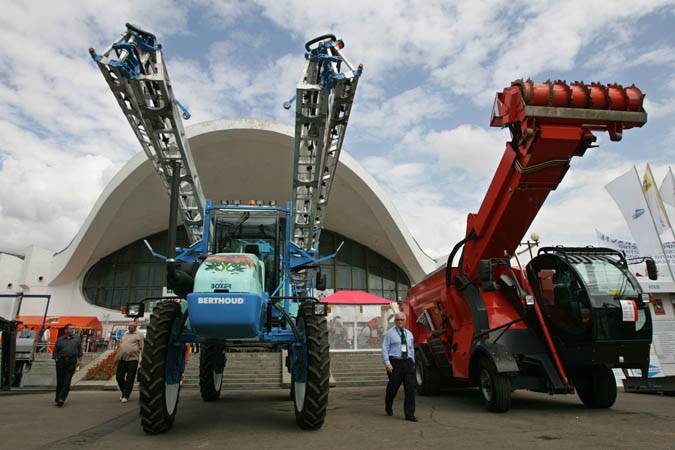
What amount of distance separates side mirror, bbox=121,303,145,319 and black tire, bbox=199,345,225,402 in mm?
2179

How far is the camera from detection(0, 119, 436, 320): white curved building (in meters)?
24.5

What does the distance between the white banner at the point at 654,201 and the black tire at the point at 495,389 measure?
10945 millimetres

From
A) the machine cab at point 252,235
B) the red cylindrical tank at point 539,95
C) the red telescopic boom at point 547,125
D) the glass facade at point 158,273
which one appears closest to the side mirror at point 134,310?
the machine cab at point 252,235

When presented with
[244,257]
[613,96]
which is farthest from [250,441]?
[613,96]

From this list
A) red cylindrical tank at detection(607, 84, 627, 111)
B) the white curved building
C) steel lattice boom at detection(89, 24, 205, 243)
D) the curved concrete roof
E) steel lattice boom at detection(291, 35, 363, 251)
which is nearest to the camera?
red cylindrical tank at detection(607, 84, 627, 111)

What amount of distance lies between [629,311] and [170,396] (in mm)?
5875

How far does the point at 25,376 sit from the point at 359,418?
33.2 ft

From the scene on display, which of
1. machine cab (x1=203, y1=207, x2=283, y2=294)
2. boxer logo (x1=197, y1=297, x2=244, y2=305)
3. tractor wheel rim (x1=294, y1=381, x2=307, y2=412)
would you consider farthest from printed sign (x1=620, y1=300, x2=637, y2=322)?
boxer logo (x1=197, y1=297, x2=244, y2=305)

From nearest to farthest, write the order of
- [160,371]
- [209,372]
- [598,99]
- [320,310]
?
[160,371], [598,99], [320,310], [209,372]

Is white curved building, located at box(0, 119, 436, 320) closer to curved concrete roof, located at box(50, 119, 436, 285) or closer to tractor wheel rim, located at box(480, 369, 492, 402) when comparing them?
curved concrete roof, located at box(50, 119, 436, 285)

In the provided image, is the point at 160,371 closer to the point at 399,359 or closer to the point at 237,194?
the point at 399,359

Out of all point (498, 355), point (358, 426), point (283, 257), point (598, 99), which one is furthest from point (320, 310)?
point (598, 99)

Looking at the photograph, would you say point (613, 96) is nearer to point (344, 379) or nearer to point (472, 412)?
point (472, 412)

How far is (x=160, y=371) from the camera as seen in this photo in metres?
5.13
